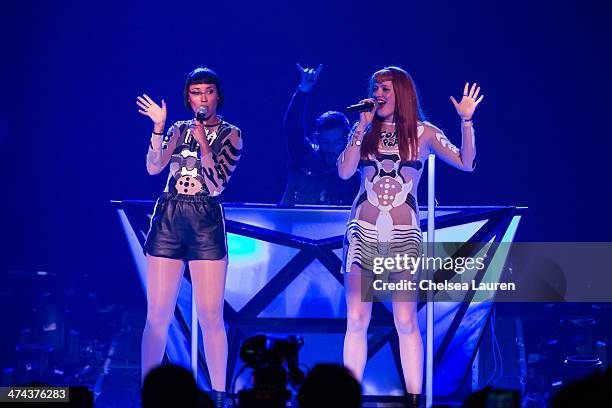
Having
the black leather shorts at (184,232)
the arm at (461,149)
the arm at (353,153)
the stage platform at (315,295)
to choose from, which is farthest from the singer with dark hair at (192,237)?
the arm at (461,149)

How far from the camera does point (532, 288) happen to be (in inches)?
260

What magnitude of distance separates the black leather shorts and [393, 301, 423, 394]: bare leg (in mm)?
1069

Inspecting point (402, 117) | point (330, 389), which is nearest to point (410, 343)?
point (402, 117)

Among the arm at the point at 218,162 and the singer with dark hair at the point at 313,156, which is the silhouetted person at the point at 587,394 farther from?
the singer with dark hair at the point at 313,156

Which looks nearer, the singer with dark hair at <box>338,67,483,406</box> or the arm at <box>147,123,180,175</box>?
the singer with dark hair at <box>338,67,483,406</box>

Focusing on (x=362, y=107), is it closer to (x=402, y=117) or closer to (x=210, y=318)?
(x=402, y=117)

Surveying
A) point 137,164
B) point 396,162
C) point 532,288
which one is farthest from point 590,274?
point 137,164

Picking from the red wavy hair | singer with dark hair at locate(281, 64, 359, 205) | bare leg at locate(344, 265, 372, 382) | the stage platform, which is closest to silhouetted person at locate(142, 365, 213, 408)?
bare leg at locate(344, 265, 372, 382)

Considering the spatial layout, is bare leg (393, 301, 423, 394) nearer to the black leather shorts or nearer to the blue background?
the black leather shorts

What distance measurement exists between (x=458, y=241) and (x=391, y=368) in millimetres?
894

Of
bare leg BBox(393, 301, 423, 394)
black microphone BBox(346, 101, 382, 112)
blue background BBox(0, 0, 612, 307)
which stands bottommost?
bare leg BBox(393, 301, 423, 394)

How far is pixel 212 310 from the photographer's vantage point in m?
5.22

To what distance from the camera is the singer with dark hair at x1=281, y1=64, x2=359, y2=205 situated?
6445mm

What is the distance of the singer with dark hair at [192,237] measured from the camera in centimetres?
522
